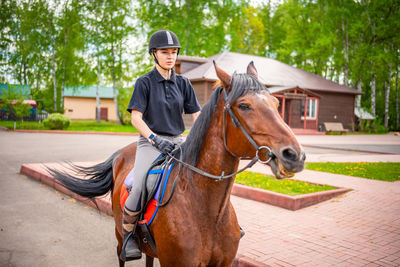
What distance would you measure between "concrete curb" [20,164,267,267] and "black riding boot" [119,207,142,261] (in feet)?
4.27

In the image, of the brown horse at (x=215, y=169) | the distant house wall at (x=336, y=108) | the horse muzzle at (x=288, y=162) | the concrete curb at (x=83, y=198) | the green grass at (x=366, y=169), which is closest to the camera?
the horse muzzle at (x=288, y=162)

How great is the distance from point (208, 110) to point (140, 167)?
2.93 ft

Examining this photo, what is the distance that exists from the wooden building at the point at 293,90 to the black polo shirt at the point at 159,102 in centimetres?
2604

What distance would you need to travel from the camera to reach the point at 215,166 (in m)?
2.24

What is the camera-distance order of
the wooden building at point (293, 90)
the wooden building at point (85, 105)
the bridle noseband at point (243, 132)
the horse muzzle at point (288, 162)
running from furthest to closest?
the wooden building at point (85, 105) < the wooden building at point (293, 90) < the bridle noseband at point (243, 132) < the horse muzzle at point (288, 162)

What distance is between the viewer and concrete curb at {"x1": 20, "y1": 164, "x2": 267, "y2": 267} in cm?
375

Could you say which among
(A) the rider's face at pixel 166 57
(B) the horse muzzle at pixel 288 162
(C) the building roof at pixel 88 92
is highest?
(C) the building roof at pixel 88 92

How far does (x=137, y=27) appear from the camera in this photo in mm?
35688

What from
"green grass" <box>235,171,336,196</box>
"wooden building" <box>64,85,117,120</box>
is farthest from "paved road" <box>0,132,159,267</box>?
"wooden building" <box>64,85,117,120</box>

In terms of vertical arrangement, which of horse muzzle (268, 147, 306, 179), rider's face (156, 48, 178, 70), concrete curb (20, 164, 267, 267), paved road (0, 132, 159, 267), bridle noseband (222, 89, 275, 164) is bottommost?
paved road (0, 132, 159, 267)

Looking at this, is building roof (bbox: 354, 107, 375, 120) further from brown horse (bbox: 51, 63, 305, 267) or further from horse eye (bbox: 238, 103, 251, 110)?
horse eye (bbox: 238, 103, 251, 110)

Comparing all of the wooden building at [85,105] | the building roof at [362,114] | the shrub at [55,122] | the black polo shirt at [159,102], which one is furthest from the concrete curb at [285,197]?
the wooden building at [85,105]

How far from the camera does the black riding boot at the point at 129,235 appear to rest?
2652 millimetres

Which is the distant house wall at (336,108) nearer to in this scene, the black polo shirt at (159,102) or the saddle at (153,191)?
the black polo shirt at (159,102)
